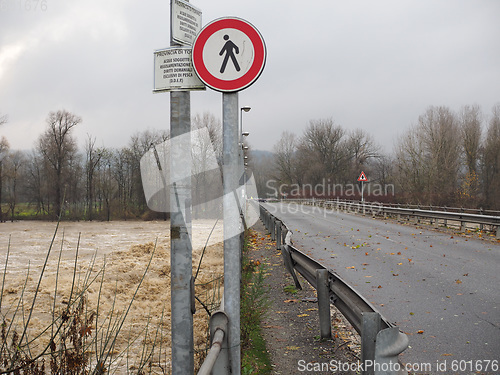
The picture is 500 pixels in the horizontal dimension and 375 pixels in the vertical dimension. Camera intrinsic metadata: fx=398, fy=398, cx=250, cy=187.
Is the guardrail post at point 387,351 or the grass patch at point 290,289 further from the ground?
the guardrail post at point 387,351

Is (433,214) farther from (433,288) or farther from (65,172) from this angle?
(65,172)

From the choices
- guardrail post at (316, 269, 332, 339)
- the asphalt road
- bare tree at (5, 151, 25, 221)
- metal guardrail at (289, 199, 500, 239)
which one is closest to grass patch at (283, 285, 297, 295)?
the asphalt road

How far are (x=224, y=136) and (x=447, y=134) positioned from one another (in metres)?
45.1

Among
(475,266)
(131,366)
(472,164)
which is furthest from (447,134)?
(131,366)

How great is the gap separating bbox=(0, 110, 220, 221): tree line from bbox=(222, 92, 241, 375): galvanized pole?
45765mm

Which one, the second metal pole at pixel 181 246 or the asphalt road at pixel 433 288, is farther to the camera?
the asphalt road at pixel 433 288

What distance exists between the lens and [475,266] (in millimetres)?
9781

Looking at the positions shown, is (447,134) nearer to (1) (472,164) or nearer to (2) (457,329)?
(1) (472,164)

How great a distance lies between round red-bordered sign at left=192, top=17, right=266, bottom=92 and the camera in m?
3.33

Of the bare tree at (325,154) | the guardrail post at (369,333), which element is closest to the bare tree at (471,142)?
the bare tree at (325,154)

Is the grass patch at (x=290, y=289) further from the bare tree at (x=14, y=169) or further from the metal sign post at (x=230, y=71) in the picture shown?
the bare tree at (x=14, y=169)

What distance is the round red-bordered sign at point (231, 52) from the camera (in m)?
3.33

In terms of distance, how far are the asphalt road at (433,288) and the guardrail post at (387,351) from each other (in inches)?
86.7

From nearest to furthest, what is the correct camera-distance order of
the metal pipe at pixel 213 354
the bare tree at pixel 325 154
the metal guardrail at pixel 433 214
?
the metal pipe at pixel 213 354, the metal guardrail at pixel 433 214, the bare tree at pixel 325 154
